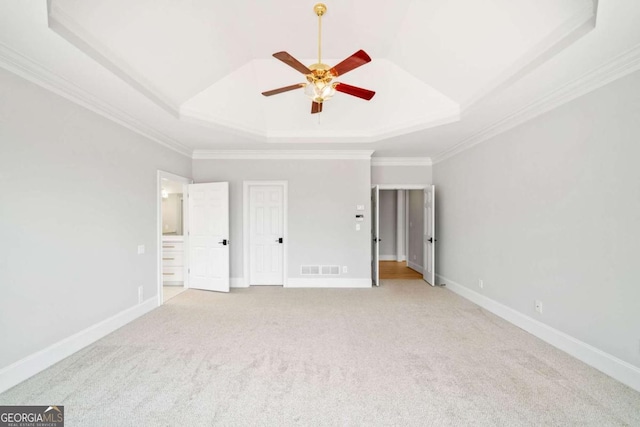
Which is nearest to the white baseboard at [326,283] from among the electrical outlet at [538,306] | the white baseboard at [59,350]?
the white baseboard at [59,350]

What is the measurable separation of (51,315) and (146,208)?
5.66 feet

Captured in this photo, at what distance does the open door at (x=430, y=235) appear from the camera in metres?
5.43

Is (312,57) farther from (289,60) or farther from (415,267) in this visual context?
(415,267)

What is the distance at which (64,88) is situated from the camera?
105 inches

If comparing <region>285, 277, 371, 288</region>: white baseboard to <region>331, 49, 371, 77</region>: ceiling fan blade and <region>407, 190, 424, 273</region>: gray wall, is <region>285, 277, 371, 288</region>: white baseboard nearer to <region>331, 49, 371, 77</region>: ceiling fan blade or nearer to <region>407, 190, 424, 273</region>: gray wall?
<region>407, 190, 424, 273</region>: gray wall

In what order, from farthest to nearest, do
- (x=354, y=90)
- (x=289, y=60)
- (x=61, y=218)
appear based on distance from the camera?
(x=61, y=218)
(x=354, y=90)
(x=289, y=60)

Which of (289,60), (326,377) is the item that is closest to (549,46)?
(289,60)

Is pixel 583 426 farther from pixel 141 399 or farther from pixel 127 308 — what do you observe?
pixel 127 308

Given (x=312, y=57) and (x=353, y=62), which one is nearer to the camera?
(x=353, y=62)

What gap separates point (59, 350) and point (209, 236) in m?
2.66

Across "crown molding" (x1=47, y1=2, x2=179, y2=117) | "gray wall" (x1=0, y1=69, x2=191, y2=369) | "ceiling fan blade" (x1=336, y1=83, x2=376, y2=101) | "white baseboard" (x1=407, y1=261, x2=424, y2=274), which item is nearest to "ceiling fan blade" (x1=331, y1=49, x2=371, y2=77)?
"ceiling fan blade" (x1=336, y1=83, x2=376, y2=101)

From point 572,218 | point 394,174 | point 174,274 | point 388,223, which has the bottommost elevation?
point 174,274

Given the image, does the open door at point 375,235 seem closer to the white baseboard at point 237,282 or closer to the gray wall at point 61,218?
the white baseboard at point 237,282

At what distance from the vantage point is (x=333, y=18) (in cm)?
275
